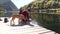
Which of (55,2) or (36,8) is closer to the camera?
(55,2)

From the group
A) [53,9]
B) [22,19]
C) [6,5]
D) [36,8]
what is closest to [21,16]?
[22,19]

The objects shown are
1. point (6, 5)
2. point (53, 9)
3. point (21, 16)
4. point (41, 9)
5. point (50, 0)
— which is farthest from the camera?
point (6, 5)

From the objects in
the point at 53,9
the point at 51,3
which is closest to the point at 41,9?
the point at 53,9

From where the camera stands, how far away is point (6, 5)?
17050 cm

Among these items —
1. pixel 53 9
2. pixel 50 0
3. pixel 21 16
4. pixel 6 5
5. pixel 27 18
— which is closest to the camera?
pixel 21 16

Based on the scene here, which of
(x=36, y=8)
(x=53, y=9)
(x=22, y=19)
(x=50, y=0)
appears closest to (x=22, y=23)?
(x=22, y=19)

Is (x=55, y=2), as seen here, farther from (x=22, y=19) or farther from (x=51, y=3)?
(x=22, y=19)

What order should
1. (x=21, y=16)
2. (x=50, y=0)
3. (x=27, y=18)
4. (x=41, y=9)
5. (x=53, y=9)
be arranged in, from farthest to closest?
1. (x=41, y=9)
2. (x=53, y=9)
3. (x=50, y=0)
4. (x=27, y=18)
5. (x=21, y=16)

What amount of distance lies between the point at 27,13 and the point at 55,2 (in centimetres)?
7487

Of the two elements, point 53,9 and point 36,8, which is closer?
point 53,9

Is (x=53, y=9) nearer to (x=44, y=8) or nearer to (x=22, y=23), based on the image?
(x=44, y=8)

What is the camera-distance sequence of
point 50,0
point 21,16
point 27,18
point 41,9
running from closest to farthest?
point 21,16
point 27,18
point 50,0
point 41,9

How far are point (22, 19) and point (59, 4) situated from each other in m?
76.0

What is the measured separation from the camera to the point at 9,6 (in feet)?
585
